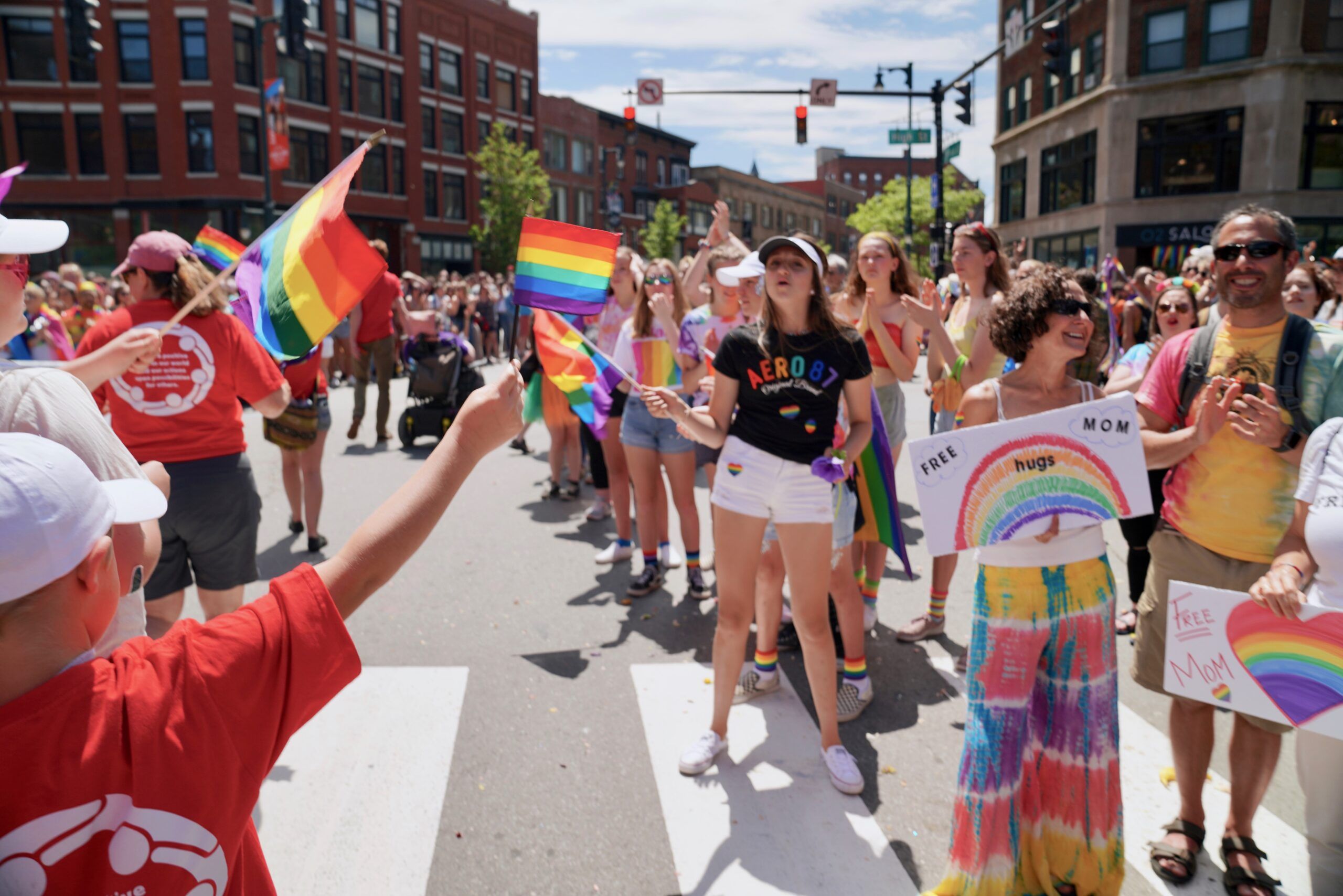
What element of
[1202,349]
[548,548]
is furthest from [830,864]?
[548,548]

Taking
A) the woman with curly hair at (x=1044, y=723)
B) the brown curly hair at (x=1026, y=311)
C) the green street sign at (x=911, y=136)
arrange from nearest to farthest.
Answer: the woman with curly hair at (x=1044, y=723)
the brown curly hair at (x=1026, y=311)
the green street sign at (x=911, y=136)

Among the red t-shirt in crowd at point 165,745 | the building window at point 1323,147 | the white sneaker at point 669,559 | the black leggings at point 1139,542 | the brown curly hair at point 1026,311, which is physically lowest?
the white sneaker at point 669,559

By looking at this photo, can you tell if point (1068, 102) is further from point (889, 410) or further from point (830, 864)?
point (830, 864)

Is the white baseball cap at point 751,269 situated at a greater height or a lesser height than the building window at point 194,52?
lesser

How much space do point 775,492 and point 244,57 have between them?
1575 inches

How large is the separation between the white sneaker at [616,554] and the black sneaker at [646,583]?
59cm

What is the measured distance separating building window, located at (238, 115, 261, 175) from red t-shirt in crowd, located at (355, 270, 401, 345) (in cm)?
2923

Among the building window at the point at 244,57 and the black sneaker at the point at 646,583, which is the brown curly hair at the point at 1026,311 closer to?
the black sneaker at the point at 646,583

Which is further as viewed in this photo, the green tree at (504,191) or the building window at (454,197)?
the building window at (454,197)

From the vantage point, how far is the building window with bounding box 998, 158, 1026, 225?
38.3 metres

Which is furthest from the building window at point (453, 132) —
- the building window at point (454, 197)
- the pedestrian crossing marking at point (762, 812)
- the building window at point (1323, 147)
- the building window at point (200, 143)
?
the pedestrian crossing marking at point (762, 812)

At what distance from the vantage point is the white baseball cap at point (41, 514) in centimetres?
115

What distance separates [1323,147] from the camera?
27.3 meters

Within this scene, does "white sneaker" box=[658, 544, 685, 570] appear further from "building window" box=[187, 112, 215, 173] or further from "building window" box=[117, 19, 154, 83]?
"building window" box=[117, 19, 154, 83]
